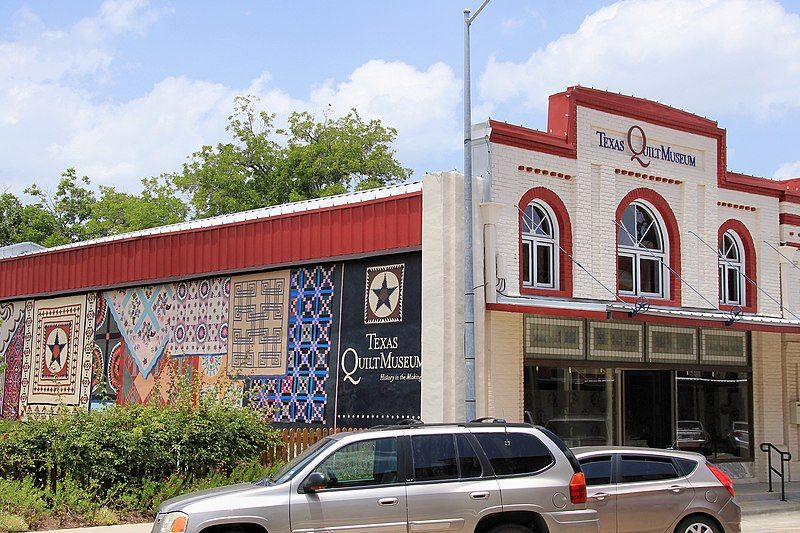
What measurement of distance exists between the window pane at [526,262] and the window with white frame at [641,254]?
2370 mm

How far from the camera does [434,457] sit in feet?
36.1

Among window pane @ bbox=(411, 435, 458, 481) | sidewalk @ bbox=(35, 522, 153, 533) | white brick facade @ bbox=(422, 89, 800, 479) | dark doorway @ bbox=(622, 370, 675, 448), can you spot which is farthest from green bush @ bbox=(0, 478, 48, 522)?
dark doorway @ bbox=(622, 370, 675, 448)

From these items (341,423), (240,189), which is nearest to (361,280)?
(341,423)

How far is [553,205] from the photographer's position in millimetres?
20031

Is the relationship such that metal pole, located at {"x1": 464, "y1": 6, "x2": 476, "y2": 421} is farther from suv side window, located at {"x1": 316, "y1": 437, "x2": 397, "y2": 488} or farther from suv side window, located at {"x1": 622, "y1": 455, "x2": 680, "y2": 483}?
suv side window, located at {"x1": 316, "y1": 437, "x2": 397, "y2": 488}

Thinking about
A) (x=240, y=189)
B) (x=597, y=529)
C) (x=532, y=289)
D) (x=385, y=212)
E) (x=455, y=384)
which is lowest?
(x=597, y=529)

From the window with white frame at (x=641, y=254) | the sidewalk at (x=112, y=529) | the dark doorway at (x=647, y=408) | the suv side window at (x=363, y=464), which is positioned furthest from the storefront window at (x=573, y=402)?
the suv side window at (x=363, y=464)

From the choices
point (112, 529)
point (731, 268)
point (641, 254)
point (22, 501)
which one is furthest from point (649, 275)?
point (22, 501)

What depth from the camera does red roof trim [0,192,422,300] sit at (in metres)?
19.2

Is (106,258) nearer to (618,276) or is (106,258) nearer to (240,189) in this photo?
(618,276)

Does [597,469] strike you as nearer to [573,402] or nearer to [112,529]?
[112,529]

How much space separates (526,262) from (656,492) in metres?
7.47

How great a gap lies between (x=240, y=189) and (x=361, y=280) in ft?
101

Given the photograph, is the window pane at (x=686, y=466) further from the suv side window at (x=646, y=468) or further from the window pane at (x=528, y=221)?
the window pane at (x=528, y=221)
